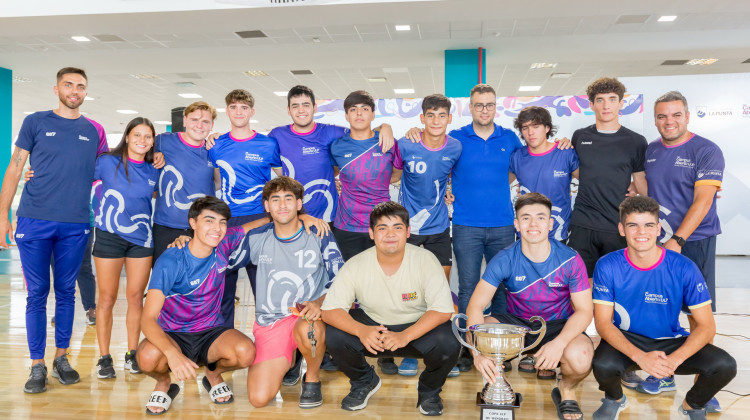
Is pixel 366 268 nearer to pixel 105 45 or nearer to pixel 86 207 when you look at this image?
pixel 86 207

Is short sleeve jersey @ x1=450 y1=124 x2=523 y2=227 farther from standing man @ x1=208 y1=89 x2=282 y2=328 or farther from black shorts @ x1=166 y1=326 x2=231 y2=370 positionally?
black shorts @ x1=166 y1=326 x2=231 y2=370

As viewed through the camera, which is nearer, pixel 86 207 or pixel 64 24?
pixel 86 207

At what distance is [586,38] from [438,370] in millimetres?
7738

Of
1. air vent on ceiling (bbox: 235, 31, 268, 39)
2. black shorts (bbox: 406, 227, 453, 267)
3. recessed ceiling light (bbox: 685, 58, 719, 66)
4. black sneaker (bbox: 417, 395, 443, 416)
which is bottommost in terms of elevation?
black sneaker (bbox: 417, 395, 443, 416)

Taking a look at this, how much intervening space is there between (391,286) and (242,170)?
1.25 metres

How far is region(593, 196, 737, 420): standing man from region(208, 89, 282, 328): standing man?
202cm

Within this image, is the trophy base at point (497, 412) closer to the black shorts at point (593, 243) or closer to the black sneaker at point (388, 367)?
the black sneaker at point (388, 367)

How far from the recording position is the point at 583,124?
5.16m

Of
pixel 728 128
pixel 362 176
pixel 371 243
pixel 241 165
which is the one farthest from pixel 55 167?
pixel 728 128

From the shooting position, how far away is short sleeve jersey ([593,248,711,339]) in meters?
2.71

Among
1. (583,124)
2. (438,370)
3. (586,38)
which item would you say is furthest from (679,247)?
(586,38)

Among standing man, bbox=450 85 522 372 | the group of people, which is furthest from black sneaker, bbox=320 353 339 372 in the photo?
standing man, bbox=450 85 522 372

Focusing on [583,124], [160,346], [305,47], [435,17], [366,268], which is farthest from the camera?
[305,47]

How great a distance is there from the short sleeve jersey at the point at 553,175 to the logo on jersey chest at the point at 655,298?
857 millimetres
